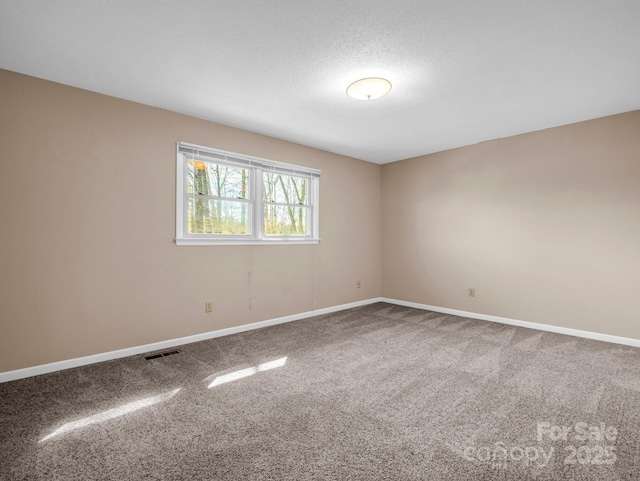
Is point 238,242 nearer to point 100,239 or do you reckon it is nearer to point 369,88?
point 100,239

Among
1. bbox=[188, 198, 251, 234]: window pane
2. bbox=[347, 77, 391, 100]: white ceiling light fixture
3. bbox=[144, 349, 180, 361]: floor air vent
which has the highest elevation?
bbox=[347, 77, 391, 100]: white ceiling light fixture

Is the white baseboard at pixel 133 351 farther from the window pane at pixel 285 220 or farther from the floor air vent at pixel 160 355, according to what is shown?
the window pane at pixel 285 220

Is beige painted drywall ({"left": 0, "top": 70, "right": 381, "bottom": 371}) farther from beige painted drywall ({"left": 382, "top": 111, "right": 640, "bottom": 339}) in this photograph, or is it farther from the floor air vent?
beige painted drywall ({"left": 382, "top": 111, "right": 640, "bottom": 339})

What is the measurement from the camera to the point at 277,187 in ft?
14.4

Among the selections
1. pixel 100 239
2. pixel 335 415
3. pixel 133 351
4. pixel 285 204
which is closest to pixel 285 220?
pixel 285 204

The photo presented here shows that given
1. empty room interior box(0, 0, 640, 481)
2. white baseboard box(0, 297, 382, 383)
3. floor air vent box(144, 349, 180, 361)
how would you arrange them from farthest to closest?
floor air vent box(144, 349, 180, 361)
white baseboard box(0, 297, 382, 383)
empty room interior box(0, 0, 640, 481)

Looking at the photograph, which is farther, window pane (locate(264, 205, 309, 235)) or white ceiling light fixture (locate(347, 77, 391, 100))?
window pane (locate(264, 205, 309, 235))

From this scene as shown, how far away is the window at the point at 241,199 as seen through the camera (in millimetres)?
3559

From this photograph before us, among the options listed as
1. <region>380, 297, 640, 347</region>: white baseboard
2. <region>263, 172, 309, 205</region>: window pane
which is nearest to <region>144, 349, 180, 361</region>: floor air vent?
<region>263, 172, 309, 205</region>: window pane

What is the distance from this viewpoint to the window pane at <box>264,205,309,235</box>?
14.1 feet

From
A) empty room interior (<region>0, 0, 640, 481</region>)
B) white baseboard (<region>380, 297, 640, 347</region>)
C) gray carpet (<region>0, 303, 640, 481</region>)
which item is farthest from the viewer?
white baseboard (<region>380, 297, 640, 347</region>)

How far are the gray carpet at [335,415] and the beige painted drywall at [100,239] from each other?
1.30 ft

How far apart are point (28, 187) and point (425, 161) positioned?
5.05 meters

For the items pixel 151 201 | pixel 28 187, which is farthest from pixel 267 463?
pixel 28 187
